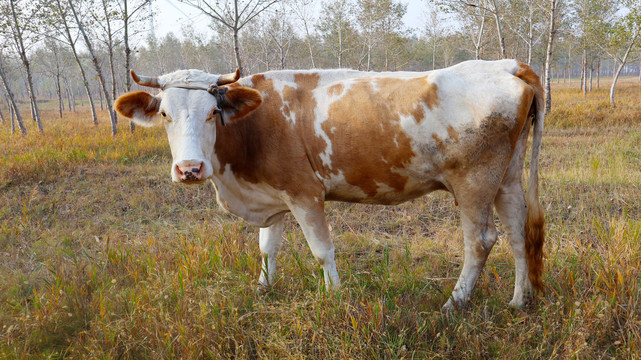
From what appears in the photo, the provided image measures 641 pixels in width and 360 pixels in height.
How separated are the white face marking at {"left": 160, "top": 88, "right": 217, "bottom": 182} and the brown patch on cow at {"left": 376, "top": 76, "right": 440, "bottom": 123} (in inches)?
52.1

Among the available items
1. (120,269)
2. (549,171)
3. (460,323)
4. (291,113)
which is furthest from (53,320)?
(549,171)

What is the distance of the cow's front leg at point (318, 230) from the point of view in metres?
3.03

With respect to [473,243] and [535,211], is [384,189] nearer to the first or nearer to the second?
[473,243]

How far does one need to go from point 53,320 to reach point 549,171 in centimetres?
722

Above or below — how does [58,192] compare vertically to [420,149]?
below

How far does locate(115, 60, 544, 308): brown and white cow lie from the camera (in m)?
2.69

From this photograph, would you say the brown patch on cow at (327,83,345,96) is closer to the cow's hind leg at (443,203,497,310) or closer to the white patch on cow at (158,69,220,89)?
the white patch on cow at (158,69,220,89)

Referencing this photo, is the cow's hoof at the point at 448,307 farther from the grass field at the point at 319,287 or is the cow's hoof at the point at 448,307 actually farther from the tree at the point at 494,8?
the tree at the point at 494,8

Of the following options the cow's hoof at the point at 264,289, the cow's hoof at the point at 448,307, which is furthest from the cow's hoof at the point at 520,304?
the cow's hoof at the point at 264,289

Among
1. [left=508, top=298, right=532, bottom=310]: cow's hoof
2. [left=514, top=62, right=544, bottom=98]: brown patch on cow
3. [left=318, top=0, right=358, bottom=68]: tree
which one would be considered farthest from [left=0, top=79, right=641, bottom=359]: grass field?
[left=318, top=0, right=358, bottom=68]: tree

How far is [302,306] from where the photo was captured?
267 centimetres

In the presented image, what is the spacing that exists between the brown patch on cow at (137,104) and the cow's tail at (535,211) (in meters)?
2.81

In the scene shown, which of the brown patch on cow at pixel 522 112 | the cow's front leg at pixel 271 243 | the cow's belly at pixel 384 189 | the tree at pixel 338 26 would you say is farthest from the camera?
the tree at pixel 338 26

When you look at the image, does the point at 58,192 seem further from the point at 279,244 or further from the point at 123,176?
the point at 279,244
